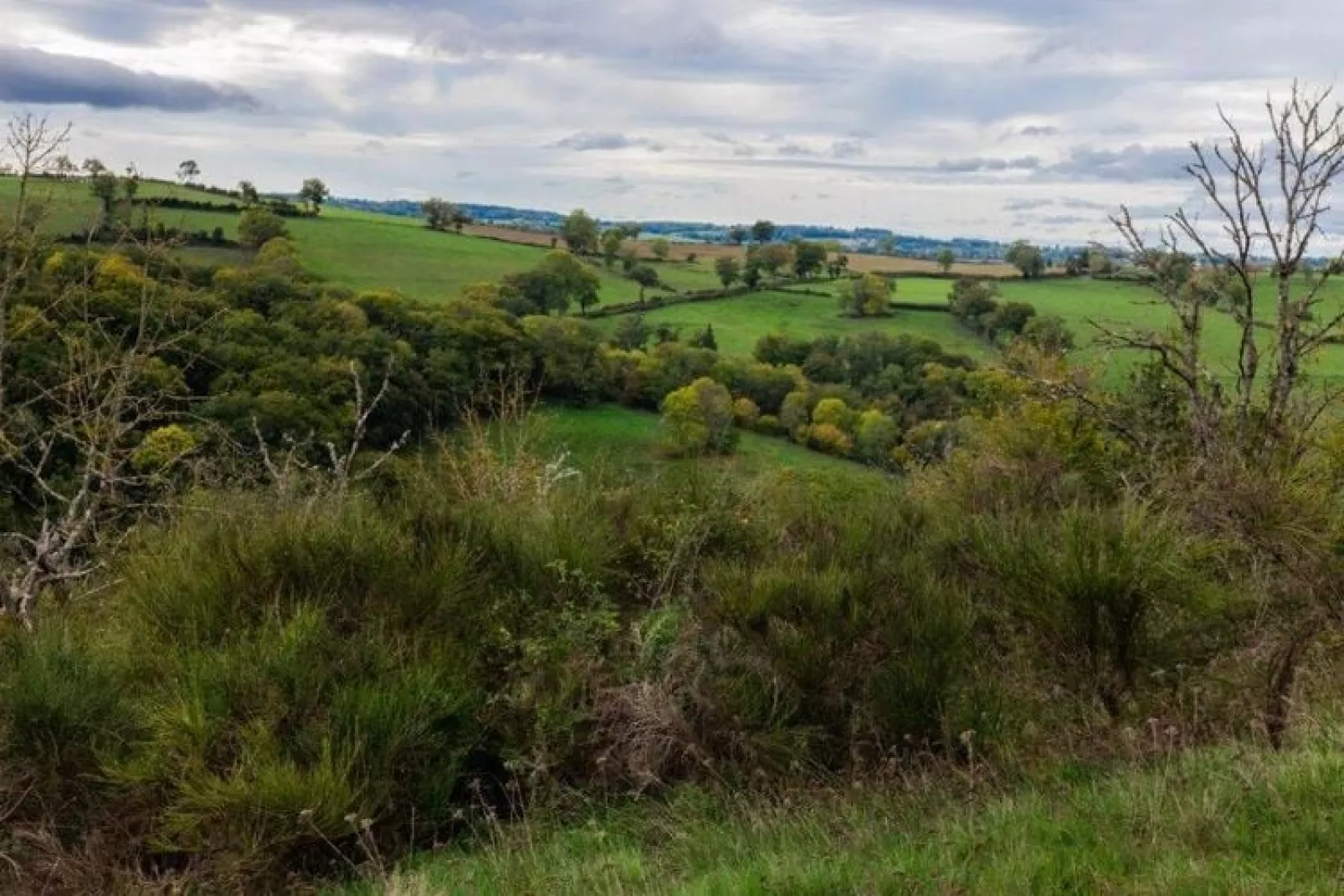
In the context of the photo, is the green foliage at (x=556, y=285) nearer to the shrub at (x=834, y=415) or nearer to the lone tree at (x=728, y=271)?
the lone tree at (x=728, y=271)

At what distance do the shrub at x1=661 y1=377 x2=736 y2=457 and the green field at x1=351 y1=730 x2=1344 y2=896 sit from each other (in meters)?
4.41

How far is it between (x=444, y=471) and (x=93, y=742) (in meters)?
6.18

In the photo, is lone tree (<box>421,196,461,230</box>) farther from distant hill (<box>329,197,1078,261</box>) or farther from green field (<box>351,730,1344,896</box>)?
green field (<box>351,730,1344,896</box>)

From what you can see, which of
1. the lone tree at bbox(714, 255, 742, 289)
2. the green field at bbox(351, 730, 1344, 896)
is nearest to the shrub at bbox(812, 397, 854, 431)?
the lone tree at bbox(714, 255, 742, 289)

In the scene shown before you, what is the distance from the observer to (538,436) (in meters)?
12.6

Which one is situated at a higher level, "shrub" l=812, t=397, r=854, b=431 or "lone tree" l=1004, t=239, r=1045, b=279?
"lone tree" l=1004, t=239, r=1045, b=279

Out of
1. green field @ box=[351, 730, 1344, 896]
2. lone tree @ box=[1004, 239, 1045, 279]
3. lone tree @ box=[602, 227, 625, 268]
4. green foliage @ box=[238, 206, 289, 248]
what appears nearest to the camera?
green field @ box=[351, 730, 1344, 896]

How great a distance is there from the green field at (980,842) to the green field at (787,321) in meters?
71.6

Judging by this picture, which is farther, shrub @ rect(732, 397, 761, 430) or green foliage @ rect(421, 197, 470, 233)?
green foliage @ rect(421, 197, 470, 233)

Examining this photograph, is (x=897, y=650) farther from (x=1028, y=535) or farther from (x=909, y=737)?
(x=1028, y=535)

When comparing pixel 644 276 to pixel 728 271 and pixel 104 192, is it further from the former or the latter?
pixel 104 192

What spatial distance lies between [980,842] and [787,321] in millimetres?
87414

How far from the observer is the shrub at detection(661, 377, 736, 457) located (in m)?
9.13

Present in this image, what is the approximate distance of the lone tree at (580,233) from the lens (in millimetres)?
108688
